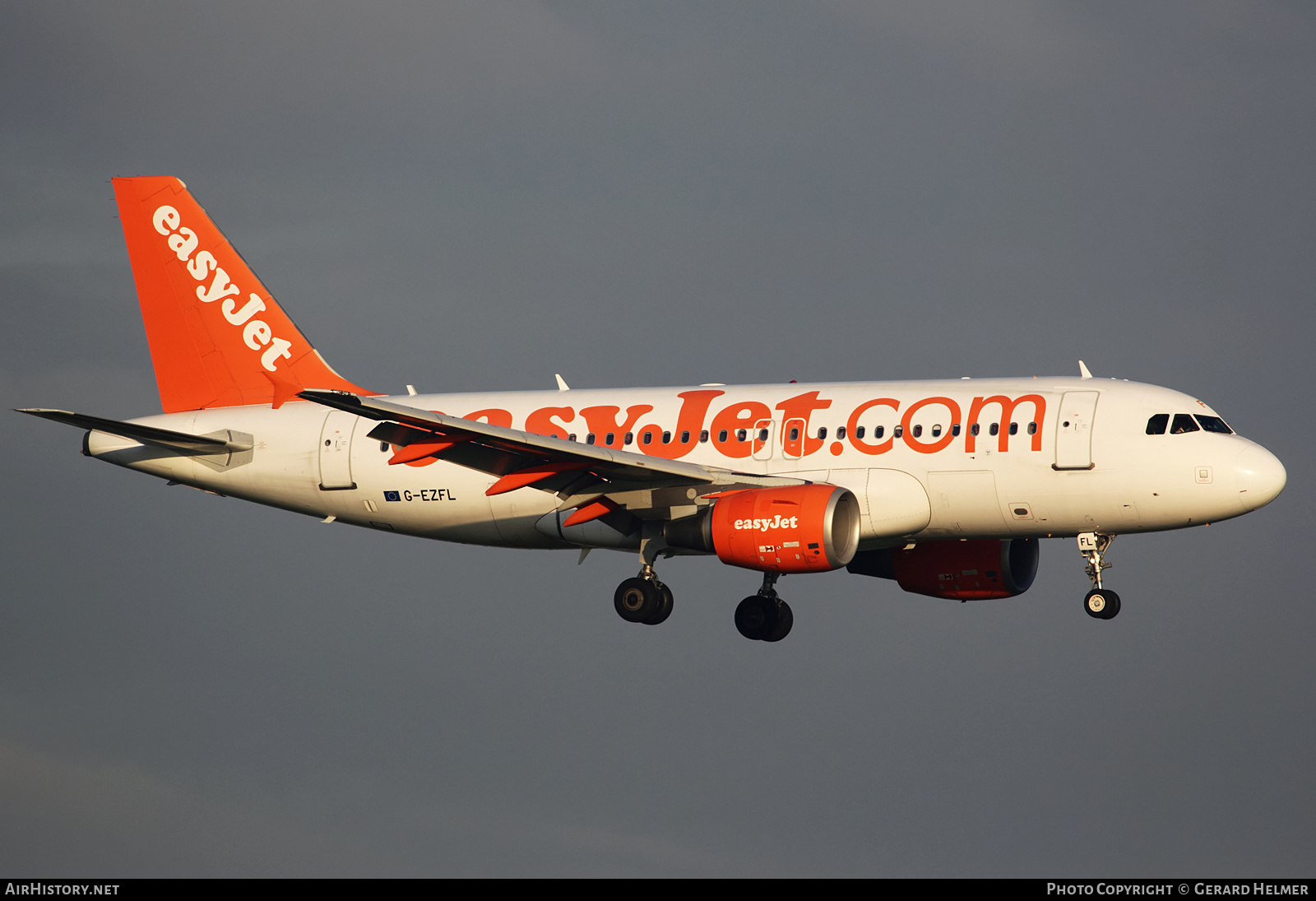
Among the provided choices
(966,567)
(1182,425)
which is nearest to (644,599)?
(966,567)

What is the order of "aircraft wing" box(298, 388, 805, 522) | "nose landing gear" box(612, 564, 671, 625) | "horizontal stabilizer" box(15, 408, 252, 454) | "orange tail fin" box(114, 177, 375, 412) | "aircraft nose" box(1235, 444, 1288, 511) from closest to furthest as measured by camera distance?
"aircraft wing" box(298, 388, 805, 522)
"aircraft nose" box(1235, 444, 1288, 511)
"horizontal stabilizer" box(15, 408, 252, 454)
"nose landing gear" box(612, 564, 671, 625)
"orange tail fin" box(114, 177, 375, 412)

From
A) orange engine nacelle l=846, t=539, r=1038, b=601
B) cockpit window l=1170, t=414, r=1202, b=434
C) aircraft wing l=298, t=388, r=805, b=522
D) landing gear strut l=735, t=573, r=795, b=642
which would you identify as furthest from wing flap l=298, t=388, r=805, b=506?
cockpit window l=1170, t=414, r=1202, b=434

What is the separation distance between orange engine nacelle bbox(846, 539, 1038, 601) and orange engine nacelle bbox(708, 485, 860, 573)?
7141 millimetres

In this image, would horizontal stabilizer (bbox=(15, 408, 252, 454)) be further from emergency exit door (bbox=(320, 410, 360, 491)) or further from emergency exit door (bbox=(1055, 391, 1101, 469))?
emergency exit door (bbox=(1055, 391, 1101, 469))

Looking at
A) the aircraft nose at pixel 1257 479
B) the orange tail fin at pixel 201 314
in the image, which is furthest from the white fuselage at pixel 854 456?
the orange tail fin at pixel 201 314

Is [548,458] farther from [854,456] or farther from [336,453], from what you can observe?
[336,453]

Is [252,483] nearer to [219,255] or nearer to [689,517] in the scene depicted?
[219,255]

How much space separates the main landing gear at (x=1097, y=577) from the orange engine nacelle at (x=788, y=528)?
17.6 ft

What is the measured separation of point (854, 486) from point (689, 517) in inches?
157

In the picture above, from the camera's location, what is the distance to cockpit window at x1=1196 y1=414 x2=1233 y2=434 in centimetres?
3588

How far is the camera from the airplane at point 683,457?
Result: 35469 millimetres

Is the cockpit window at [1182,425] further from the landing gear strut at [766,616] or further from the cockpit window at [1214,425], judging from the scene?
the landing gear strut at [766,616]

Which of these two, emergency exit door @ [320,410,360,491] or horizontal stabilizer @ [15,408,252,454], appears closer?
horizontal stabilizer @ [15,408,252,454]

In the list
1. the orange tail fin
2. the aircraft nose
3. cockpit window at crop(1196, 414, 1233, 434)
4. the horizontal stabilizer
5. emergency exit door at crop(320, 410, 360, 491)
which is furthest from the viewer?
the orange tail fin
